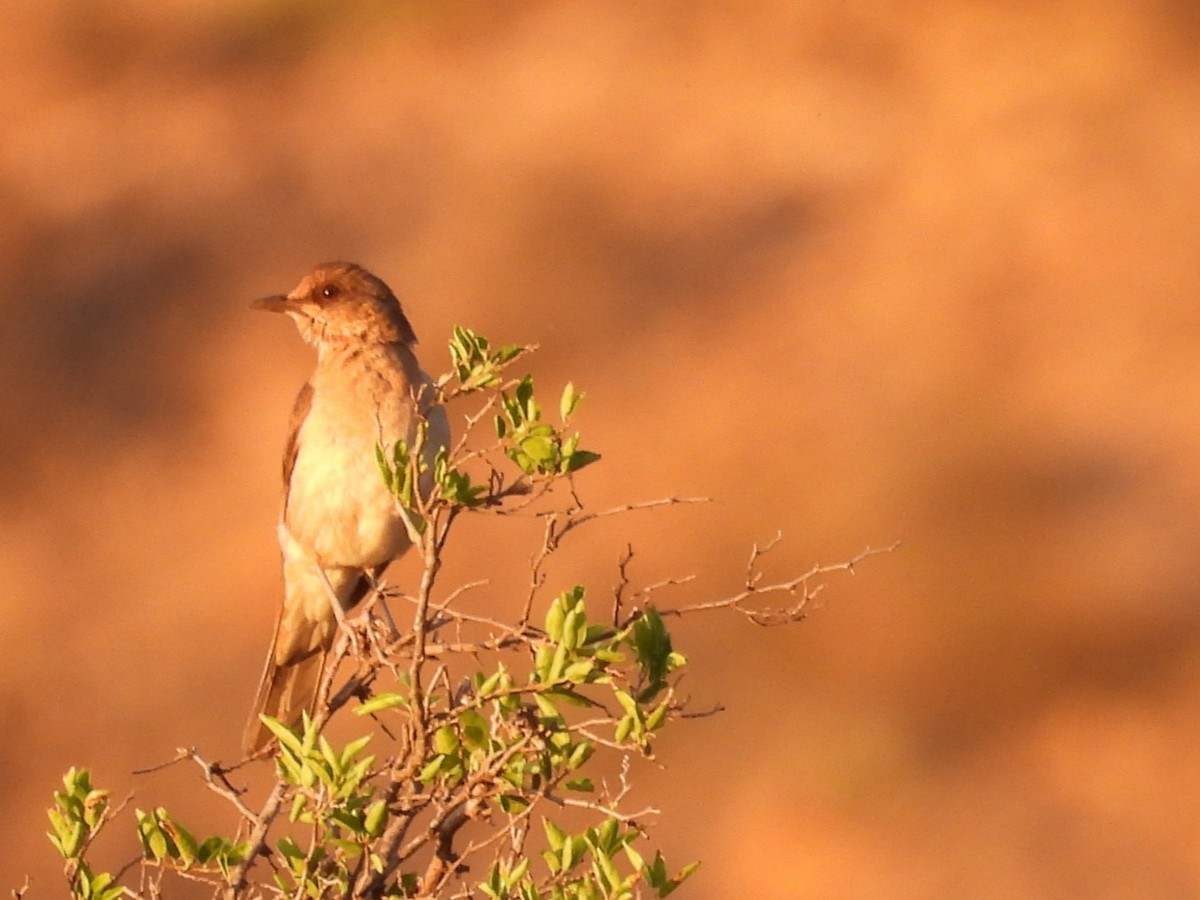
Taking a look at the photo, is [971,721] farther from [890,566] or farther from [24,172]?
[24,172]

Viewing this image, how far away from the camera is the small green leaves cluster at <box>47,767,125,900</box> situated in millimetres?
3867

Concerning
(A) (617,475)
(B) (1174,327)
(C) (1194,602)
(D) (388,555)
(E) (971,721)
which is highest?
(B) (1174,327)

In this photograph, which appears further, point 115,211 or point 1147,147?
point 115,211

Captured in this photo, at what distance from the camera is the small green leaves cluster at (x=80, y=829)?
387 cm

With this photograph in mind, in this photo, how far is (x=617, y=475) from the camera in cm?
1519

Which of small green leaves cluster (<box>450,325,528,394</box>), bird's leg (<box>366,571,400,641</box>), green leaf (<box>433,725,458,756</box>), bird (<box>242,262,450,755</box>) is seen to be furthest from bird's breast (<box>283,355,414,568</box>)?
green leaf (<box>433,725,458,756</box>)

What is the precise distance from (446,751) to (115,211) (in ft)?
57.7

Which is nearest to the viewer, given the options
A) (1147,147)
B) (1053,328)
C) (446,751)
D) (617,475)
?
(446,751)

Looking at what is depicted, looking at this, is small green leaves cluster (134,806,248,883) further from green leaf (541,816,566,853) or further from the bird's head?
the bird's head

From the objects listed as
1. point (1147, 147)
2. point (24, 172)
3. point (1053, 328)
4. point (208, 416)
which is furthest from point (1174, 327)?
point (24, 172)

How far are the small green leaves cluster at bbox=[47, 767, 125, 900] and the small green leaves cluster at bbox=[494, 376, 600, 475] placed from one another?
3.43ft

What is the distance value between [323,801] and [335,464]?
296cm

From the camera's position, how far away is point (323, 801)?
12.5 feet

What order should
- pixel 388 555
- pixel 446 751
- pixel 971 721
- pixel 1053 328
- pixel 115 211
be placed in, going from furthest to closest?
pixel 115 211
pixel 1053 328
pixel 971 721
pixel 388 555
pixel 446 751
